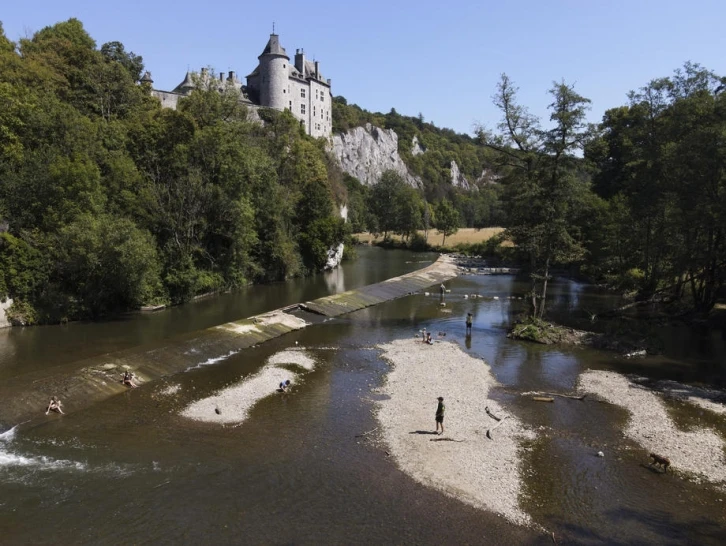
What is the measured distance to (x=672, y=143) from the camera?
42750mm

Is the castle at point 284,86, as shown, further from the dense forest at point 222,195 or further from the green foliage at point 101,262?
the green foliage at point 101,262

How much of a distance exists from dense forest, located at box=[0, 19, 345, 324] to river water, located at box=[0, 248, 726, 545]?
383 inches

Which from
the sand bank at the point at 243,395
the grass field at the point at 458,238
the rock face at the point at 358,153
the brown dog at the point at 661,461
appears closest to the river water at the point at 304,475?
the brown dog at the point at 661,461

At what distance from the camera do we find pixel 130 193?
49594 mm

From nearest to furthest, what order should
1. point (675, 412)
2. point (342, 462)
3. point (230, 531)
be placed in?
point (230, 531) < point (342, 462) < point (675, 412)

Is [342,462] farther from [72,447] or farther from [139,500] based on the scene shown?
[72,447]

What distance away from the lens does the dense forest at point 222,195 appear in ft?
132

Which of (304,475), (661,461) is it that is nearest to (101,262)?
(304,475)

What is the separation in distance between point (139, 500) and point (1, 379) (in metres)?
16.5

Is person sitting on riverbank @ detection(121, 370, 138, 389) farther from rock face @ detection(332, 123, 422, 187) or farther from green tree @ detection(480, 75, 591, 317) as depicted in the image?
rock face @ detection(332, 123, 422, 187)

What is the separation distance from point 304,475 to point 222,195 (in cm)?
4160

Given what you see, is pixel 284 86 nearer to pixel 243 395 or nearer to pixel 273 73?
pixel 273 73

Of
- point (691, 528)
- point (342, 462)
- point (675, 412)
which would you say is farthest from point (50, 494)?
point (675, 412)

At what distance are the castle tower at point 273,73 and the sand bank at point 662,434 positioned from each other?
105460mm
